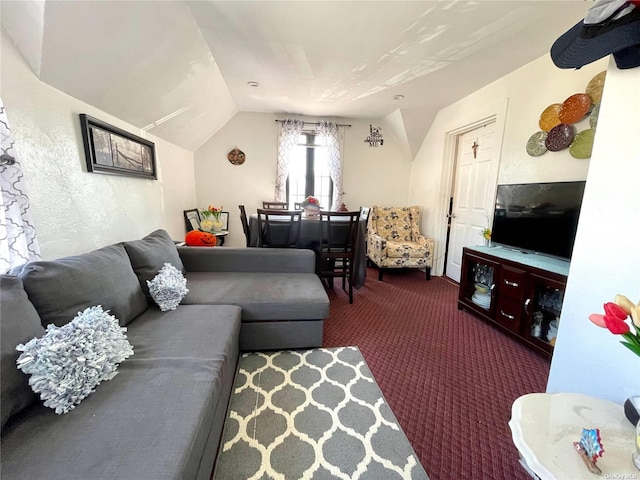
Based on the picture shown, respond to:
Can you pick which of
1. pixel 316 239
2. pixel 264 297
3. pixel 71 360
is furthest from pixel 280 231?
pixel 71 360

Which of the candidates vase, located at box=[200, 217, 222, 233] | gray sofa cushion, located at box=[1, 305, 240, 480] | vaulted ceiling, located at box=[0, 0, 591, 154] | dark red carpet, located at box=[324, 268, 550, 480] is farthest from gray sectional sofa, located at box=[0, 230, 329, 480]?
vase, located at box=[200, 217, 222, 233]

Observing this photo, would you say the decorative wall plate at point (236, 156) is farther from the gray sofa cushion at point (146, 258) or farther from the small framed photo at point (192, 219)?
the gray sofa cushion at point (146, 258)

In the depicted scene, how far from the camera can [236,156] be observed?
435 centimetres

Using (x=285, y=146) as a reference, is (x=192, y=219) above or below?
below

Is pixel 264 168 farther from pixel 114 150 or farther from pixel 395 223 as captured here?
pixel 114 150

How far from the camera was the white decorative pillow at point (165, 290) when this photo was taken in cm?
163

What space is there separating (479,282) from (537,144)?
1349 mm

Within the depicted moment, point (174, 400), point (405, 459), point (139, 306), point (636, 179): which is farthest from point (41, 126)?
point (636, 179)

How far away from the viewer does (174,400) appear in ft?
3.08

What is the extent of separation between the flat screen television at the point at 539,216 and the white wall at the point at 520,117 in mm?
232

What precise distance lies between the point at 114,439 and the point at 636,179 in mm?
1871

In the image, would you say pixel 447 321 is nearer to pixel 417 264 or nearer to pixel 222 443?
pixel 417 264

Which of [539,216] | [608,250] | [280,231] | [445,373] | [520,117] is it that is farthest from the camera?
[280,231]

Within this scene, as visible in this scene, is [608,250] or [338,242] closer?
[608,250]
